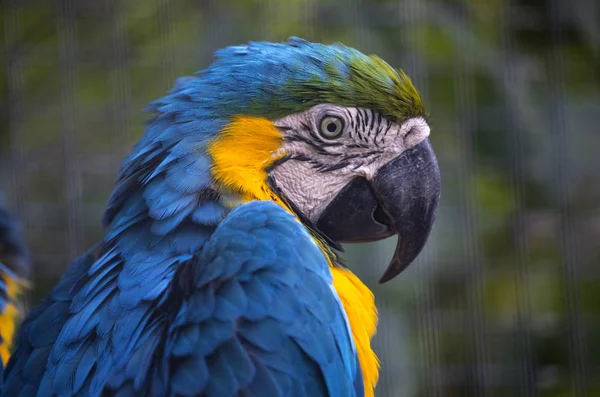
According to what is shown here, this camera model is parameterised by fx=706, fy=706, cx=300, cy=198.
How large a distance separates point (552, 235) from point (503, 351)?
365 millimetres

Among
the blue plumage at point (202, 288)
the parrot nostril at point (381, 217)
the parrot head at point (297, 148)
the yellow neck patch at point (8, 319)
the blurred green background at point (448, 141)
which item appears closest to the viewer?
the blue plumage at point (202, 288)

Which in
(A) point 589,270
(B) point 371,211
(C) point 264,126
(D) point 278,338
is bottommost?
(A) point 589,270

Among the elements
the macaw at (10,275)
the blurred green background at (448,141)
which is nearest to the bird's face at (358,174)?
the macaw at (10,275)

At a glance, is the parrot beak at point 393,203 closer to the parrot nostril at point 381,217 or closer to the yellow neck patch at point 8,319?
the parrot nostril at point 381,217

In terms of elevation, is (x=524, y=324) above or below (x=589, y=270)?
below

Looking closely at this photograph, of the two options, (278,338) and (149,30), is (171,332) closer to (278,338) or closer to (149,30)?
(278,338)

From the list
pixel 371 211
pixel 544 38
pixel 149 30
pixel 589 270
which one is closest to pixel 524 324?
pixel 589 270

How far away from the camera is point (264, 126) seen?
0.88 meters

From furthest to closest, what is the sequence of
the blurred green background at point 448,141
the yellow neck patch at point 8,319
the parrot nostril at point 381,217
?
the blurred green background at point 448,141 < the yellow neck patch at point 8,319 < the parrot nostril at point 381,217

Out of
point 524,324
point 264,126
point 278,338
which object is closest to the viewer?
point 278,338

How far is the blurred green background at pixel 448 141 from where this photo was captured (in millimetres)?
1982

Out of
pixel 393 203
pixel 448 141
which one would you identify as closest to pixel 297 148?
pixel 393 203

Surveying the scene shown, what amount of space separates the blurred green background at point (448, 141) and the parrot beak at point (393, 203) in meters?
1.03

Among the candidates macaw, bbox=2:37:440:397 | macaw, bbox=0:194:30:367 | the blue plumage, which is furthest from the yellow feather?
the blue plumage
